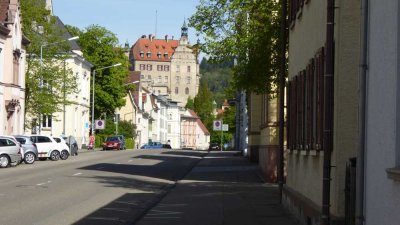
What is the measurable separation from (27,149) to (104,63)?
55.9 metres

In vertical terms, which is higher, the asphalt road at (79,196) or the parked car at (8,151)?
the parked car at (8,151)

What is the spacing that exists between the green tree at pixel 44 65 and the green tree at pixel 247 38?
1209 inches

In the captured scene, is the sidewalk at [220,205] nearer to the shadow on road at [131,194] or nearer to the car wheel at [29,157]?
the shadow on road at [131,194]

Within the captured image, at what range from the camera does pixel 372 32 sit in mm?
9391

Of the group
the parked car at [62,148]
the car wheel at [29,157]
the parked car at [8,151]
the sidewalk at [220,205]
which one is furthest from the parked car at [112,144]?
the sidewalk at [220,205]

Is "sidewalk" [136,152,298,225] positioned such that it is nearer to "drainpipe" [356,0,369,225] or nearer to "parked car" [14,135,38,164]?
"drainpipe" [356,0,369,225]

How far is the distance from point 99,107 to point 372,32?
90.6m

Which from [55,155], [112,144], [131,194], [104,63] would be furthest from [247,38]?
[104,63]

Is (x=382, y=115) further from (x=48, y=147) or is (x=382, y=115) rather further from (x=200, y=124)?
(x=200, y=124)

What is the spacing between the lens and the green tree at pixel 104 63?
322 feet

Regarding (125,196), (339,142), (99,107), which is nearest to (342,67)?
(339,142)

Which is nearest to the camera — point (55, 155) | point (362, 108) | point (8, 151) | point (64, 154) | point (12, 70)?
point (362, 108)

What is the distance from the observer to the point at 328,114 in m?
12.0

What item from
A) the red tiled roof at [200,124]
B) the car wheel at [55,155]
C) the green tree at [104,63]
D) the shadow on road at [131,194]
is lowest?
the shadow on road at [131,194]
